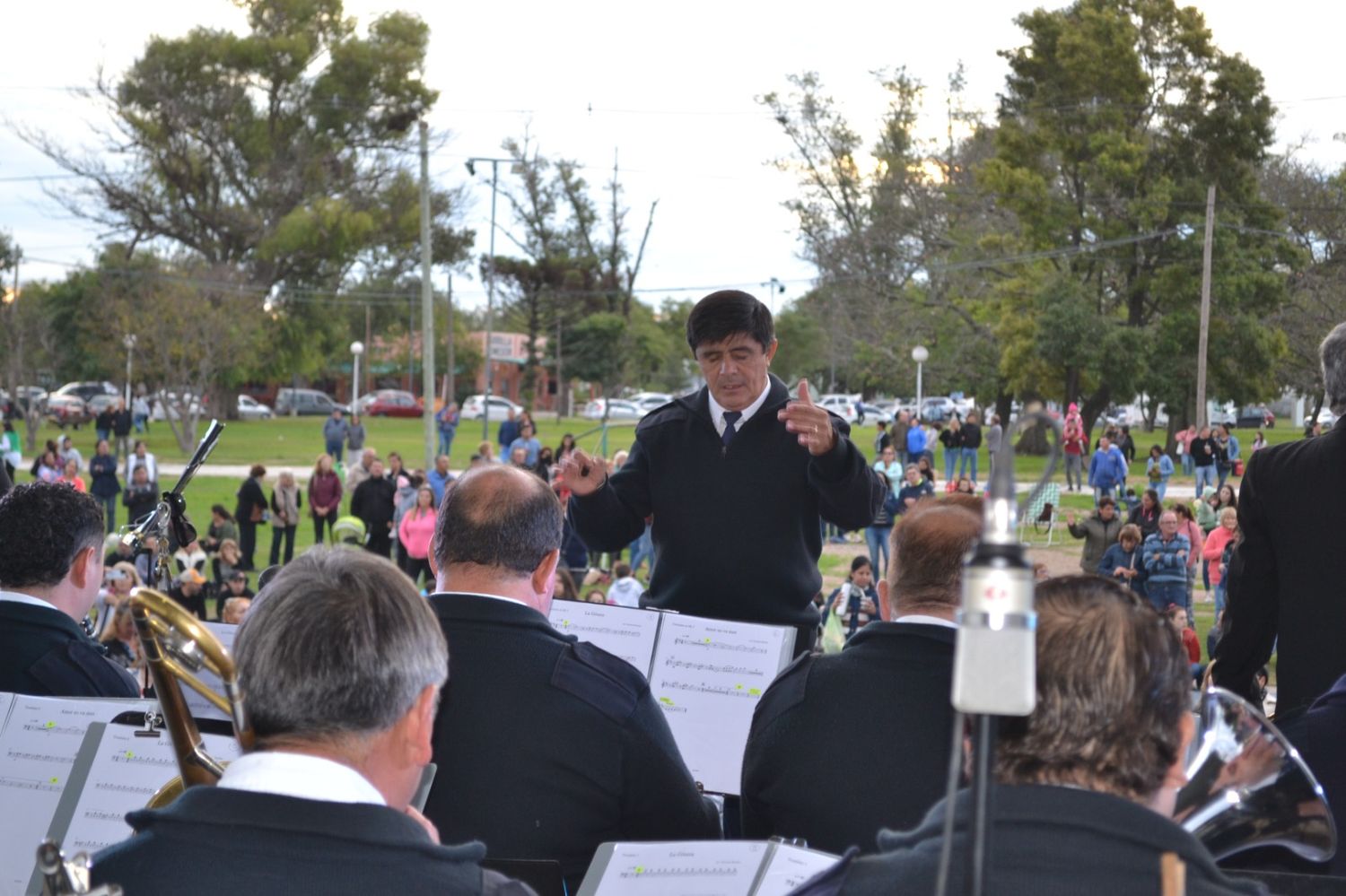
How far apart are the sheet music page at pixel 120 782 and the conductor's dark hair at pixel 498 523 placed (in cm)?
64

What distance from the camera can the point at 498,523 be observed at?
3102 mm

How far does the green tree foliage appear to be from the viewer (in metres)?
34.0

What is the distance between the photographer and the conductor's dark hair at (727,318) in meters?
4.24

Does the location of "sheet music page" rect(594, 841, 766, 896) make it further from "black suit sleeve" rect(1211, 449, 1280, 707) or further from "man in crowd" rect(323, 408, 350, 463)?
"man in crowd" rect(323, 408, 350, 463)

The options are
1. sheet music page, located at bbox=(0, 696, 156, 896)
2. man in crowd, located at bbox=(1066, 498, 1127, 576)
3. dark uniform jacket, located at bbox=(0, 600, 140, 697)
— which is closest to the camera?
sheet music page, located at bbox=(0, 696, 156, 896)

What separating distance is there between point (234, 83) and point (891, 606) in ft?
167

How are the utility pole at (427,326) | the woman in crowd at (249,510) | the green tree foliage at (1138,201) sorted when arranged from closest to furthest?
the woman in crowd at (249,510) < the utility pole at (427,326) < the green tree foliage at (1138,201)

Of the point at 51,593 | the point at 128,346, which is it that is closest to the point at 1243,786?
the point at 51,593

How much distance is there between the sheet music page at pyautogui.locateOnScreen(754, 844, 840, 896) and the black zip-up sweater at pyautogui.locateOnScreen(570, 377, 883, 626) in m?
1.84

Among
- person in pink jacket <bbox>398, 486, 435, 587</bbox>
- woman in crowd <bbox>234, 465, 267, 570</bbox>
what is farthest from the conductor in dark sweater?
woman in crowd <bbox>234, 465, 267, 570</bbox>

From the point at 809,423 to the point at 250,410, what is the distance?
54.6 m

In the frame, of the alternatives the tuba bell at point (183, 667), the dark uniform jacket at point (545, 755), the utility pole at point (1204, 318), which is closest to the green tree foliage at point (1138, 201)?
the utility pole at point (1204, 318)

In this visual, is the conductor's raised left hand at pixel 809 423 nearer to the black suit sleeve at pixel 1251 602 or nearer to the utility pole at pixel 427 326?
the black suit sleeve at pixel 1251 602

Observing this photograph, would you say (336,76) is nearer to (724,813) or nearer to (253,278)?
(253,278)
